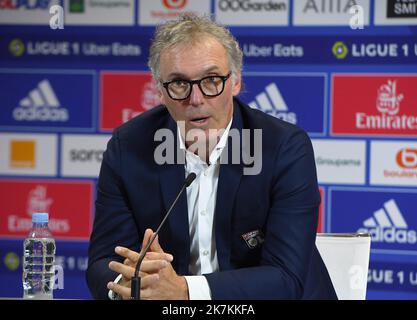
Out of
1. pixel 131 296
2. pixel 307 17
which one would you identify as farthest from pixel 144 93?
pixel 131 296

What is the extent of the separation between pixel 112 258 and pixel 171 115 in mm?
438

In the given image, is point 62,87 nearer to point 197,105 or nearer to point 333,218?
point 333,218

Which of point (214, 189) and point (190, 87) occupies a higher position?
point (190, 87)

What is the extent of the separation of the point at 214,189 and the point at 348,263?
0.56 m

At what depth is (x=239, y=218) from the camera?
6.98 ft

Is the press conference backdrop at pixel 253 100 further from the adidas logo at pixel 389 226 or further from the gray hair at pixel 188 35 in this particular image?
the gray hair at pixel 188 35

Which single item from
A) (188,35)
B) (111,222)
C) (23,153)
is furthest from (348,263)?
(23,153)

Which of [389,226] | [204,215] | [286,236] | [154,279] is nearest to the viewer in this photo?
[154,279]

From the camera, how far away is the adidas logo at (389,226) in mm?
4227

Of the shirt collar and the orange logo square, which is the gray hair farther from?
the orange logo square

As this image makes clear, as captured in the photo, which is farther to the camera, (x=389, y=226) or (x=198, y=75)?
(x=389, y=226)

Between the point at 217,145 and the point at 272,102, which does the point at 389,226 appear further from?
the point at 217,145

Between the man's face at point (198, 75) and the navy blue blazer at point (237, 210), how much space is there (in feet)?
0.34

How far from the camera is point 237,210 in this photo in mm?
2127
